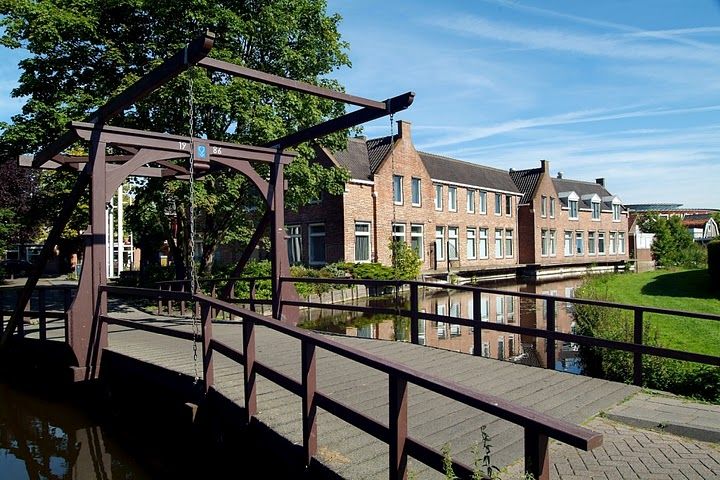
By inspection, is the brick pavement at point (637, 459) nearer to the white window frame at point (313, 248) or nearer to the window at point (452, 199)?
the white window frame at point (313, 248)

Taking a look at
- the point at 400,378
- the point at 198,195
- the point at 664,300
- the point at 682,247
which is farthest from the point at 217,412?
the point at 682,247

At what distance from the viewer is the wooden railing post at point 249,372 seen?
484 centimetres

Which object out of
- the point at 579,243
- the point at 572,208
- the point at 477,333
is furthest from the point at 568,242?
the point at 477,333

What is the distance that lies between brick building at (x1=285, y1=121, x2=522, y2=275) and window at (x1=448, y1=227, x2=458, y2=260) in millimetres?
35

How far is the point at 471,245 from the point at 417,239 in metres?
5.87

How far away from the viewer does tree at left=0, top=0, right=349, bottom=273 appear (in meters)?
14.2

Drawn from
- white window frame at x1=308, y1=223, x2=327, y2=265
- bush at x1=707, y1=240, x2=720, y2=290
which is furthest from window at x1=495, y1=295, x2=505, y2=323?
white window frame at x1=308, y1=223, x2=327, y2=265

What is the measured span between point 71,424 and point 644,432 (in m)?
6.52

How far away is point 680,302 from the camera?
1464 centimetres

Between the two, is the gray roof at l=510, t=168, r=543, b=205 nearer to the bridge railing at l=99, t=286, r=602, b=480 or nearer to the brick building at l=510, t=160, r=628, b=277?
the brick building at l=510, t=160, r=628, b=277

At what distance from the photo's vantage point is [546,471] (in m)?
2.68

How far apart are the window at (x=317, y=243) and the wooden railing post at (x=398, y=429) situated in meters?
24.7

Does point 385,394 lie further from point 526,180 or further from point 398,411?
point 526,180

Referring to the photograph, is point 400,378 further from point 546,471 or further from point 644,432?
point 644,432
